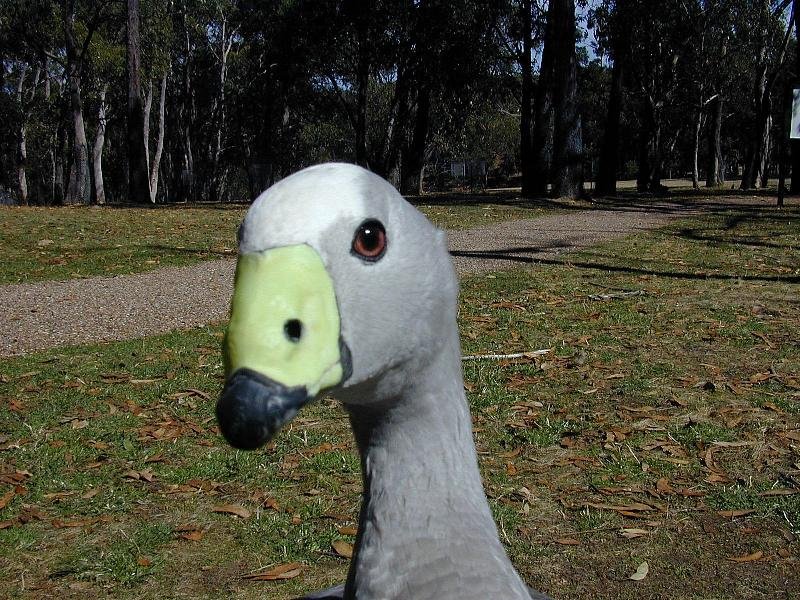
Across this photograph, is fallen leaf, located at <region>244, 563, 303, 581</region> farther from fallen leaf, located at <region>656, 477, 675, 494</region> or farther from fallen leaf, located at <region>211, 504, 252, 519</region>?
fallen leaf, located at <region>656, 477, 675, 494</region>

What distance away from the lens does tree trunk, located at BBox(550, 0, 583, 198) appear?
1909cm

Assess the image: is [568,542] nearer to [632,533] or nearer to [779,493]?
[632,533]

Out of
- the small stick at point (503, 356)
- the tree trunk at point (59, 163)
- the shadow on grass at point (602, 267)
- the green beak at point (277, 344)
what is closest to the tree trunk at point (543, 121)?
the shadow on grass at point (602, 267)

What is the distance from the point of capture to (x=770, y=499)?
3648 millimetres

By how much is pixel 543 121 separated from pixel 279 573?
22.9 m

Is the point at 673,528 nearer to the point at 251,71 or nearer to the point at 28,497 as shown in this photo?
the point at 28,497

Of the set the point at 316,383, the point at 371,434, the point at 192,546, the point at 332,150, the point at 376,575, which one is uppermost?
the point at 332,150

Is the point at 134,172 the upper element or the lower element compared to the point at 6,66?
lower

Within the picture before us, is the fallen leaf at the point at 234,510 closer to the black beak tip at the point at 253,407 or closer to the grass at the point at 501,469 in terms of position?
the grass at the point at 501,469

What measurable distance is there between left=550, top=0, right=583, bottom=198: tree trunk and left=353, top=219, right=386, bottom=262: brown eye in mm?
18738

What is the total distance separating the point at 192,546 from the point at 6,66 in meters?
46.1

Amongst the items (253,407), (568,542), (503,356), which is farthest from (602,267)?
(253,407)

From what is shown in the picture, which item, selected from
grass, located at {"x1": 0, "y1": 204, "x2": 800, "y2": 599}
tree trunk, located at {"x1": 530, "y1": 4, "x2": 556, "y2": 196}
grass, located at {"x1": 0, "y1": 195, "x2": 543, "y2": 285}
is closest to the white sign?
grass, located at {"x1": 0, "y1": 195, "x2": 543, "y2": 285}

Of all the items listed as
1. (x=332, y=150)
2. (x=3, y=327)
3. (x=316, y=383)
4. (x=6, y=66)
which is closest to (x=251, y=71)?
(x=6, y=66)
